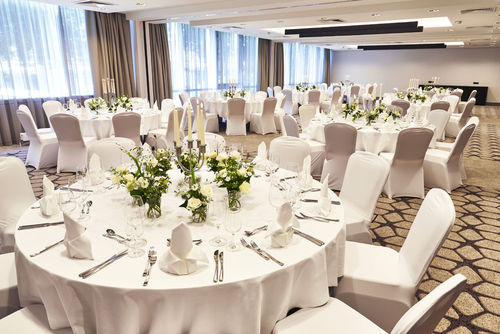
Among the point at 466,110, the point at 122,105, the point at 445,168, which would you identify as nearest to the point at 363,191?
the point at 445,168

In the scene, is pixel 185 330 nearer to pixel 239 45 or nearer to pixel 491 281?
pixel 491 281

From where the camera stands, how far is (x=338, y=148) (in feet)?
15.5

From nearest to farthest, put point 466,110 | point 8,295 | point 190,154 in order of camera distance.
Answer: point 8,295, point 190,154, point 466,110

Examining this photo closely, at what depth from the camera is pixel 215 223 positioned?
2.03 metres

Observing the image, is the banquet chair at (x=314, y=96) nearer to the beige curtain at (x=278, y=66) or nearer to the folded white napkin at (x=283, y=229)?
the beige curtain at (x=278, y=66)

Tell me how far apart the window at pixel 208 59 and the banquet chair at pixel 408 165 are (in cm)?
752

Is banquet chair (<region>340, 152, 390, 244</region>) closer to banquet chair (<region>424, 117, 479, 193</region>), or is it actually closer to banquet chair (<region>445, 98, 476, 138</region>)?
banquet chair (<region>424, 117, 479, 193</region>)

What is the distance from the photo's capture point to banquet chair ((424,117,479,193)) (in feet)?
15.9

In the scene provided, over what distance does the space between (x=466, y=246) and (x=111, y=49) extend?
346 inches

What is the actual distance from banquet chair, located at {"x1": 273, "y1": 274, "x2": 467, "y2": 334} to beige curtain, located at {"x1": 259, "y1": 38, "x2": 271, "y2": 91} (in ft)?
45.5

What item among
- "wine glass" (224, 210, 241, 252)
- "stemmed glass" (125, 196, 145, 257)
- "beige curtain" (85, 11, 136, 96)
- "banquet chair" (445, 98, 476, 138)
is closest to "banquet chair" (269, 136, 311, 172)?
"wine glass" (224, 210, 241, 252)

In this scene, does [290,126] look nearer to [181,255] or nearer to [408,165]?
[408,165]

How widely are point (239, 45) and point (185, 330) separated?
1328 cm

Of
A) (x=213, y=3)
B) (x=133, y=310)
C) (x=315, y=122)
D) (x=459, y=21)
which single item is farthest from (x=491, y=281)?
(x=459, y=21)
